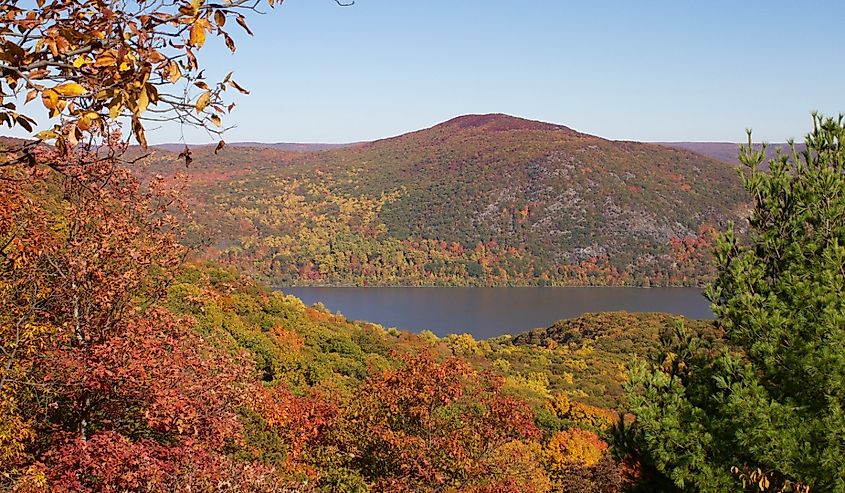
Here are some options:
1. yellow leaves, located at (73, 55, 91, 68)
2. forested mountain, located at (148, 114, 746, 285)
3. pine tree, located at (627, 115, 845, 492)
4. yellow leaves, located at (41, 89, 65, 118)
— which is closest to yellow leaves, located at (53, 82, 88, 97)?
yellow leaves, located at (41, 89, 65, 118)

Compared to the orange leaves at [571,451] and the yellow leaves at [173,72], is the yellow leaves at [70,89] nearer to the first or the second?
the yellow leaves at [173,72]

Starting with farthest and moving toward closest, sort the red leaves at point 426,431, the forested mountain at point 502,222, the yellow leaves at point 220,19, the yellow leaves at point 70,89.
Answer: the forested mountain at point 502,222 → the red leaves at point 426,431 → the yellow leaves at point 220,19 → the yellow leaves at point 70,89

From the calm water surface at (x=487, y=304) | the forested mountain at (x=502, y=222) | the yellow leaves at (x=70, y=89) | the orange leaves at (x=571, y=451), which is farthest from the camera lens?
the forested mountain at (x=502, y=222)

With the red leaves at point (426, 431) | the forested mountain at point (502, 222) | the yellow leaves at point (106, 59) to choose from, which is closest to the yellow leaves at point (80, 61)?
the yellow leaves at point (106, 59)

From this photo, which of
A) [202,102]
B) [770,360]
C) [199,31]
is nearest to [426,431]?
[770,360]

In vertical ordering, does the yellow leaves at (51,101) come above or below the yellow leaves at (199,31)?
below

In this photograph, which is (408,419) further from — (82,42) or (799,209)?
(82,42)

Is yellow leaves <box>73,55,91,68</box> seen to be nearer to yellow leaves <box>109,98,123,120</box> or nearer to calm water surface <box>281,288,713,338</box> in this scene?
yellow leaves <box>109,98,123,120</box>
